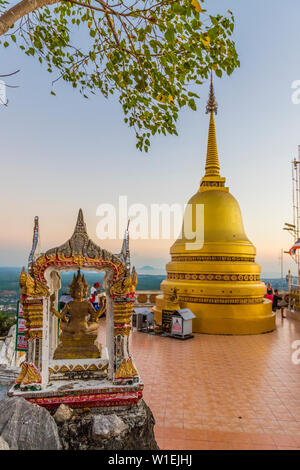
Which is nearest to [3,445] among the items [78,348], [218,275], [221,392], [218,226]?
[78,348]

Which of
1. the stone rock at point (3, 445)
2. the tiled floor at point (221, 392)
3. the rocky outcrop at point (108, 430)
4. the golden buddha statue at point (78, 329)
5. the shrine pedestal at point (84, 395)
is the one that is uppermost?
the golden buddha statue at point (78, 329)

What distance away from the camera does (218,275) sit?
13352 millimetres

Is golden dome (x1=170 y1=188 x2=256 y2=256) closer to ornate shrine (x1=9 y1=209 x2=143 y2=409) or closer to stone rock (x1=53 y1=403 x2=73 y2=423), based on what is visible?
ornate shrine (x1=9 y1=209 x2=143 y2=409)

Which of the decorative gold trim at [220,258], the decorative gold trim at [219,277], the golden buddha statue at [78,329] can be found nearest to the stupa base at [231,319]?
the decorative gold trim at [219,277]

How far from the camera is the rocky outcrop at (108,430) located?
12.5 ft

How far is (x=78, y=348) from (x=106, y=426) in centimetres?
141

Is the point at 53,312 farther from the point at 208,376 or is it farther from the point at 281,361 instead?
the point at 281,361

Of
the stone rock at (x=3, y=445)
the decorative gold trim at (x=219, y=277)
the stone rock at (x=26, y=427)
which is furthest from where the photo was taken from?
the decorative gold trim at (x=219, y=277)

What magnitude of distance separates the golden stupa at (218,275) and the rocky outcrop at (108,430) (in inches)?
336

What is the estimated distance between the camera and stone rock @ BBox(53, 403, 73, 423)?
4082 millimetres

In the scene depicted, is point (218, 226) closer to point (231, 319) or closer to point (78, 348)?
point (231, 319)

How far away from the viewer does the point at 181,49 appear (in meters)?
4.39

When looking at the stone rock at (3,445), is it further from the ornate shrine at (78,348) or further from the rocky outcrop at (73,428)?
the ornate shrine at (78,348)
